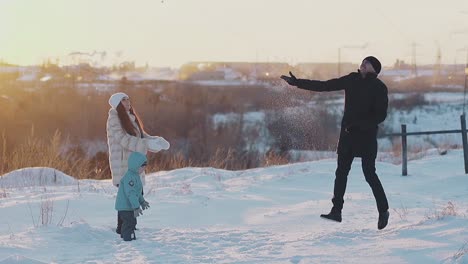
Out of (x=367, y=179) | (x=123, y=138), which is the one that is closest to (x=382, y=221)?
(x=367, y=179)

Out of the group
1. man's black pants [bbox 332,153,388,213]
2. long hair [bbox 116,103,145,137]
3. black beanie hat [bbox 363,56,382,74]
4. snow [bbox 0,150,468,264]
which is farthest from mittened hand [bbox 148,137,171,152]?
black beanie hat [bbox 363,56,382,74]

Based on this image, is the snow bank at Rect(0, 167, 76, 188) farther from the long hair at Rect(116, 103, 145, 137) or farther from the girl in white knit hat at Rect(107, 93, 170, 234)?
the long hair at Rect(116, 103, 145, 137)

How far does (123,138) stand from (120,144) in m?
0.09

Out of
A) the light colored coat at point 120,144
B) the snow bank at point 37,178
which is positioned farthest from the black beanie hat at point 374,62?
the snow bank at point 37,178

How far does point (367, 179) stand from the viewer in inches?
296

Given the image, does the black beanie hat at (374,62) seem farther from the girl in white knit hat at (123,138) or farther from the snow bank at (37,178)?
the snow bank at (37,178)

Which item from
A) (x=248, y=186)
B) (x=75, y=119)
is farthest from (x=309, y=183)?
(x=75, y=119)

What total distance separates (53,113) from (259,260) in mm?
47287

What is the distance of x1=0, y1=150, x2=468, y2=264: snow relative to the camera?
6371 mm

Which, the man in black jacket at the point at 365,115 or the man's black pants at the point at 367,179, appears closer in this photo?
the man in black jacket at the point at 365,115

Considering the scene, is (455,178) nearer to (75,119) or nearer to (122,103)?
(122,103)

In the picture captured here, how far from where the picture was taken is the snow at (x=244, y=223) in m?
6.37

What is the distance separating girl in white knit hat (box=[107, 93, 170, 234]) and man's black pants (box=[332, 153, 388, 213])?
1.91m

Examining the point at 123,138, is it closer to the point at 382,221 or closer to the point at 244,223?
the point at 244,223
